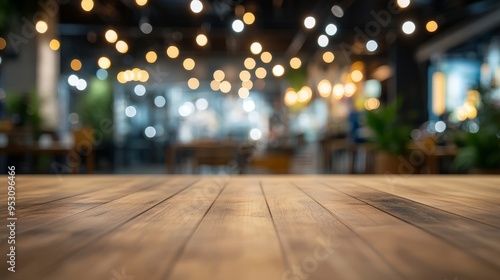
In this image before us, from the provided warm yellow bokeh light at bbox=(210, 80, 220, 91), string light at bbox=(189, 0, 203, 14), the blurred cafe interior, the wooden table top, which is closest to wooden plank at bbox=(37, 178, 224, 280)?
the wooden table top

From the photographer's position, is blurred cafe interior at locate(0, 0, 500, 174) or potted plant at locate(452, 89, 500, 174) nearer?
potted plant at locate(452, 89, 500, 174)

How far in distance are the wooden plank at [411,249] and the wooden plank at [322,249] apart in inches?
1.0

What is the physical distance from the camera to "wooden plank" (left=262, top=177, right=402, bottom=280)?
73 centimetres

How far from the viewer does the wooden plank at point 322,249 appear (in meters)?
0.73

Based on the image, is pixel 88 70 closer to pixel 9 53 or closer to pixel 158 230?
pixel 9 53

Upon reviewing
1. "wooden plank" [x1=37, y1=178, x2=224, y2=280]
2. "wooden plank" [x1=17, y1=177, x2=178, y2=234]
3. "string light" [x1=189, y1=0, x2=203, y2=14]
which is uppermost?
"string light" [x1=189, y1=0, x2=203, y2=14]

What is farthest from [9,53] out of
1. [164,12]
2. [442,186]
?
[442,186]

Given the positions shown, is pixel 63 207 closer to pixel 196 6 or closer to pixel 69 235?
pixel 69 235

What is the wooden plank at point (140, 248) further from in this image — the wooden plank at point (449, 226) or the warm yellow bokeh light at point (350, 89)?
the warm yellow bokeh light at point (350, 89)

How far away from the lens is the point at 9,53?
9461 mm

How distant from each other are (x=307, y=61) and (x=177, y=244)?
16.6 meters

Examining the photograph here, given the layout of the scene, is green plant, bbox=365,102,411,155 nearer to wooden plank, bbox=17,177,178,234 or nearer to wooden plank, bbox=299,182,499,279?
wooden plank, bbox=17,177,178,234

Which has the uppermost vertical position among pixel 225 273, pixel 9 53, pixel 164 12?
pixel 164 12

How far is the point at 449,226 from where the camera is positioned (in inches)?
43.7
